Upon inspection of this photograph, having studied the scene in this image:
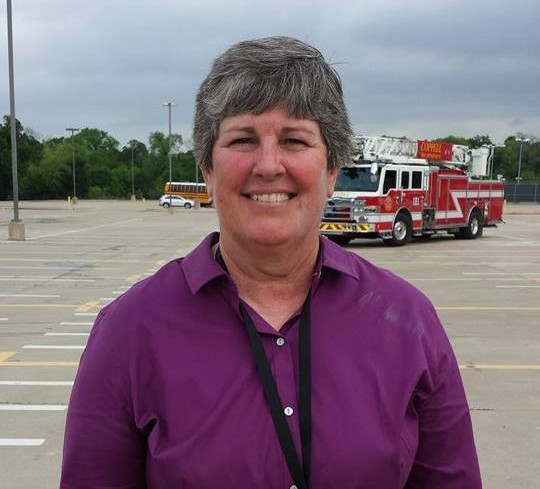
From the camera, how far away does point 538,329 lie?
7715 millimetres

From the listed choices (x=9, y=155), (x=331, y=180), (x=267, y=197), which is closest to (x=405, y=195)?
(x=331, y=180)

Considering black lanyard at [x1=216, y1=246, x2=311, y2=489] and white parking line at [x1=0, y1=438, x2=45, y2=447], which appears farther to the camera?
white parking line at [x1=0, y1=438, x2=45, y2=447]

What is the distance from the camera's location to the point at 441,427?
1595mm

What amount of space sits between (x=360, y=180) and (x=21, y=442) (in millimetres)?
14759

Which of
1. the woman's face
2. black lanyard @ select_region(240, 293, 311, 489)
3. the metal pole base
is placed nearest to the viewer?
black lanyard @ select_region(240, 293, 311, 489)

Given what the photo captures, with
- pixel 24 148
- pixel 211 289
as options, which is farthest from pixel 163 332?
pixel 24 148

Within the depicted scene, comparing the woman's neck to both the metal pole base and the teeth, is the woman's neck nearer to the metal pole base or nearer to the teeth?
the teeth

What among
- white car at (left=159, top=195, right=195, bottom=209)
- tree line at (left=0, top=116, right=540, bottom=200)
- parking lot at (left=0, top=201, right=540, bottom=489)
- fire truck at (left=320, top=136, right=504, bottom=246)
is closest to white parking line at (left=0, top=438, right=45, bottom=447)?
parking lot at (left=0, top=201, right=540, bottom=489)

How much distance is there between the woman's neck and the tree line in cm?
8248

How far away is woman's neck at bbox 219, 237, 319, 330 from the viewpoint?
1593 millimetres

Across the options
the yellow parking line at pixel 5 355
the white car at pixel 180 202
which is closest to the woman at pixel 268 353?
the yellow parking line at pixel 5 355

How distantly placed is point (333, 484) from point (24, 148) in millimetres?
96202

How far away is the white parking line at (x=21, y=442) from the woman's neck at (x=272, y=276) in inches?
126

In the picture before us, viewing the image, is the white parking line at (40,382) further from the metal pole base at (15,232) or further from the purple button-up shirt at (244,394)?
the metal pole base at (15,232)
